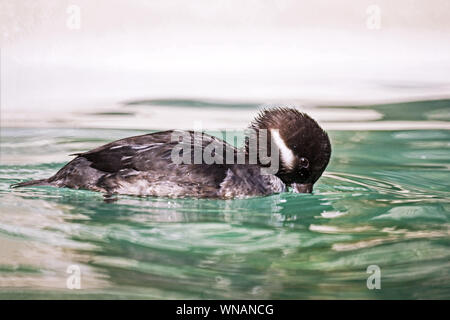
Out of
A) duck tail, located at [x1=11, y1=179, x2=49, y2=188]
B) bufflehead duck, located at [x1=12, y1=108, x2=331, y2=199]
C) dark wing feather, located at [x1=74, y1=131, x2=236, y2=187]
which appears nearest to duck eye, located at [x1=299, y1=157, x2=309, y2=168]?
bufflehead duck, located at [x1=12, y1=108, x2=331, y2=199]

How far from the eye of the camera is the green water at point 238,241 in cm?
568

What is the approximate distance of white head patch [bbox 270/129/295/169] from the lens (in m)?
7.67

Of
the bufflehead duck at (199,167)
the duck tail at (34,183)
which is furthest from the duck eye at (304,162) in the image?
the duck tail at (34,183)

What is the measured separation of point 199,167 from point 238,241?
123cm

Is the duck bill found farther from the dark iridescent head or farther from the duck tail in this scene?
the duck tail

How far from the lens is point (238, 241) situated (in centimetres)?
641

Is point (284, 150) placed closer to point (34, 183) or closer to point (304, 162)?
point (304, 162)

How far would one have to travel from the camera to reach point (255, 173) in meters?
7.68

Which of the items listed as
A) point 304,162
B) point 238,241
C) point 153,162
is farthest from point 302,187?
point 238,241

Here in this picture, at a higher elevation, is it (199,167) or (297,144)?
(297,144)

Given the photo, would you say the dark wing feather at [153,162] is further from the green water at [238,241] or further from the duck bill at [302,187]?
the duck bill at [302,187]

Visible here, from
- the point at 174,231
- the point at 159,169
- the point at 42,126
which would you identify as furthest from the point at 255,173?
the point at 42,126

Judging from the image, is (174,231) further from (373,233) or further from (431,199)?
(431,199)

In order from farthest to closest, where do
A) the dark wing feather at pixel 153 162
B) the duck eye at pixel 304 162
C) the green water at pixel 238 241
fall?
1. the duck eye at pixel 304 162
2. the dark wing feather at pixel 153 162
3. the green water at pixel 238 241
